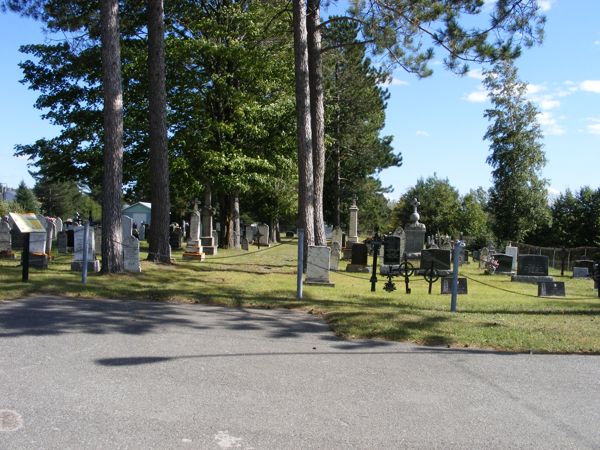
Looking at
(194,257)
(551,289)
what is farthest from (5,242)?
(551,289)

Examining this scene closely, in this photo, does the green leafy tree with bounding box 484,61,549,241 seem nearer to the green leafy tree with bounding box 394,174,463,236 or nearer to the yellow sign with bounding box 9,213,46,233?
the green leafy tree with bounding box 394,174,463,236

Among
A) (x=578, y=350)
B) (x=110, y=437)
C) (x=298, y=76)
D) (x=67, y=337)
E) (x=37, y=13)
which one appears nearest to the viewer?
(x=110, y=437)

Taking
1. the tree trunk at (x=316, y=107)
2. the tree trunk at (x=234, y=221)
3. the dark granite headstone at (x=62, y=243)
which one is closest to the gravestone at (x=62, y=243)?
the dark granite headstone at (x=62, y=243)

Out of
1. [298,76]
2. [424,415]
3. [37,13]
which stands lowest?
[424,415]

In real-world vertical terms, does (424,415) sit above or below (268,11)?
below

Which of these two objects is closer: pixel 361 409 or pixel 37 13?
pixel 361 409

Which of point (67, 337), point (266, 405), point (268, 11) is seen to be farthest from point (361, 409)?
point (268, 11)

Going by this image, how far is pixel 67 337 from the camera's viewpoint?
680cm

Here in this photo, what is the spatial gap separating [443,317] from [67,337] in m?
5.76

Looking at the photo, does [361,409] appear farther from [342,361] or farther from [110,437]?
[110,437]

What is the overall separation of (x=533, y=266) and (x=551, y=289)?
→ 5.18 meters

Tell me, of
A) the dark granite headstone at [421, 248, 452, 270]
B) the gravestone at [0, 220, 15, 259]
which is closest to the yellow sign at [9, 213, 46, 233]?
the gravestone at [0, 220, 15, 259]

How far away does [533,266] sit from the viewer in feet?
61.6

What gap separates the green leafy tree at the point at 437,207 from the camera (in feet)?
204
